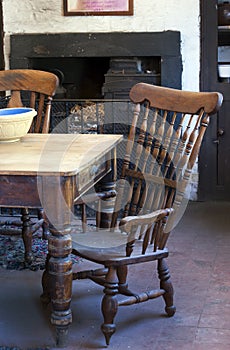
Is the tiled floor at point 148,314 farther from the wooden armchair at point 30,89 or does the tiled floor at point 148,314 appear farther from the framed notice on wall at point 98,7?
the framed notice on wall at point 98,7

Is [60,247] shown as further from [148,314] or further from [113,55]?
[113,55]

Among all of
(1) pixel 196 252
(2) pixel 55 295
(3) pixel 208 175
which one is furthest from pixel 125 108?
(2) pixel 55 295

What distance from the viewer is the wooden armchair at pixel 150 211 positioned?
8.71 feet

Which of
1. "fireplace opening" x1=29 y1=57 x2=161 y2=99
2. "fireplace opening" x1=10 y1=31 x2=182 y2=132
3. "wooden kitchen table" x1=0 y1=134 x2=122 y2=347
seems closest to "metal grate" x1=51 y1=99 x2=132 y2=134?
"fireplace opening" x1=10 y1=31 x2=182 y2=132

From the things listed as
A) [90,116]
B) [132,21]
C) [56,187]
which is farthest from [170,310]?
[132,21]

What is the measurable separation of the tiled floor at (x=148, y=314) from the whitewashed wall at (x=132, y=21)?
5.64 feet

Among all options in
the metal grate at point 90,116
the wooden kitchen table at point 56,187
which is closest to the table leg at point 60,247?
the wooden kitchen table at point 56,187

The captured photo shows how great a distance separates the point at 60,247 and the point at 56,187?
269mm

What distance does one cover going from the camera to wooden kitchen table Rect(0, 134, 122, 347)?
2346mm

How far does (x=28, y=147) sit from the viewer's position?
280cm

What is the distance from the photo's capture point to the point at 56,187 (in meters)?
2.33

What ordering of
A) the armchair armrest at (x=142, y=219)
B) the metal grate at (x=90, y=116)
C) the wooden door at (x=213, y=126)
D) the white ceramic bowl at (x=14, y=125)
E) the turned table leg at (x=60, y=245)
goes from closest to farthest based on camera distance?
the turned table leg at (x=60, y=245) < the armchair armrest at (x=142, y=219) < the white ceramic bowl at (x=14, y=125) < the metal grate at (x=90, y=116) < the wooden door at (x=213, y=126)

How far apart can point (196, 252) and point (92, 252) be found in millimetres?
1263

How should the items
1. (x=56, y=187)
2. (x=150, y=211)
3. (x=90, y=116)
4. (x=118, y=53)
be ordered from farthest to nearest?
(x=118, y=53) → (x=90, y=116) → (x=150, y=211) → (x=56, y=187)
